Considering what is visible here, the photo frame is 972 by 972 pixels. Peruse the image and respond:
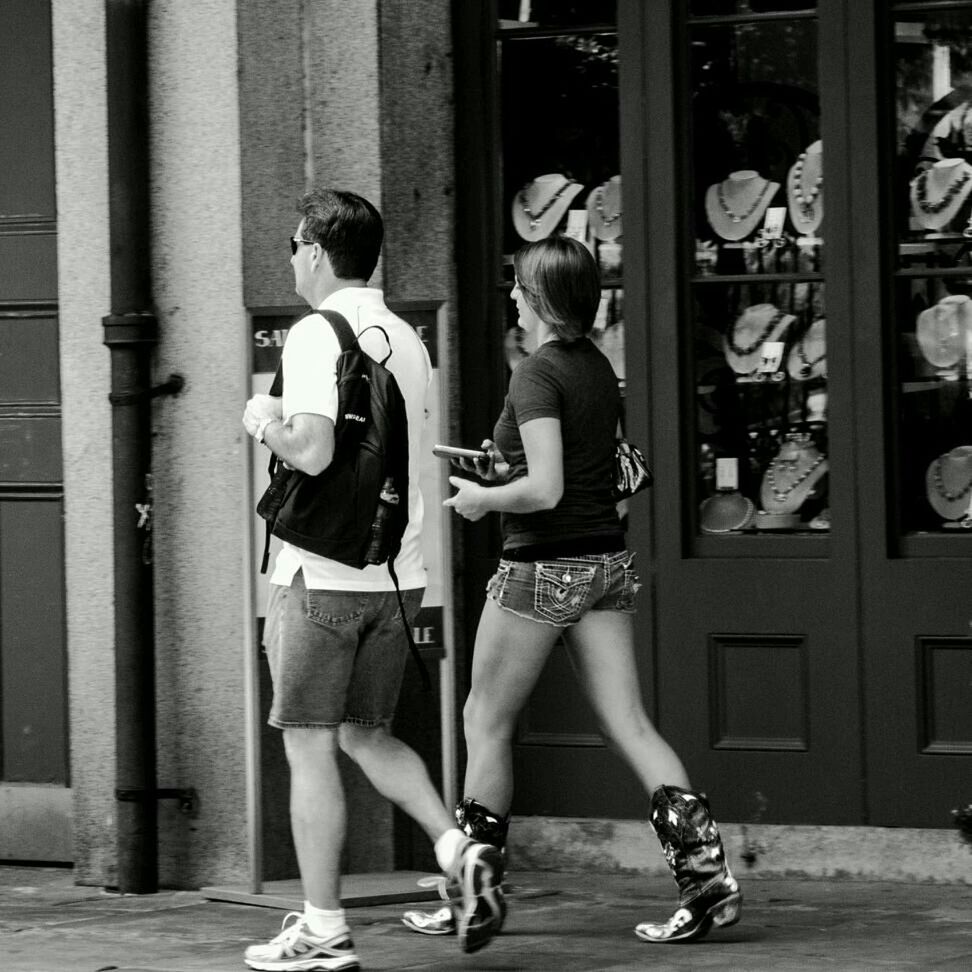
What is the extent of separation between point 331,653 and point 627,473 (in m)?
1.03

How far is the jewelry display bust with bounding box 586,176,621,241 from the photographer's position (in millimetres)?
7191

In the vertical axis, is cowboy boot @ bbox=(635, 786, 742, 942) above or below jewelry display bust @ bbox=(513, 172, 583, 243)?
below

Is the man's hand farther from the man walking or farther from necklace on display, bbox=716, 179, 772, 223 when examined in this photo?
necklace on display, bbox=716, 179, 772, 223

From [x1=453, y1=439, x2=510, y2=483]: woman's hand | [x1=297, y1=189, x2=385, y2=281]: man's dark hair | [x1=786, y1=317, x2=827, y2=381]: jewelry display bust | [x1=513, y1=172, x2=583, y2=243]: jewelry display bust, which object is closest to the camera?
[x1=297, y1=189, x2=385, y2=281]: man's dark hair

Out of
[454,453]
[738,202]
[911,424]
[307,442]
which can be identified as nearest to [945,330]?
[911,424]

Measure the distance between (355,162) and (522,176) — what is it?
668mm

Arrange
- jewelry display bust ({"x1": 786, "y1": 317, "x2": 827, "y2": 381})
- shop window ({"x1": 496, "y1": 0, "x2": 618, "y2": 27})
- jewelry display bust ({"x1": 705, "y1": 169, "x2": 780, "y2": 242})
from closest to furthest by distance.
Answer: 1. jewelry display bust ({"x1": 786, "y1": 317, "x2": 827, "y2": 381})
2. jewelry display bust ({"x1": 705, "y1": 169, "x2": 780, "y2": 242})
3. shop window ({"x1": 496, "y1": 0, "x2": 618, "y2": 27})

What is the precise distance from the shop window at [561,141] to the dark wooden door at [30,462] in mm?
1671

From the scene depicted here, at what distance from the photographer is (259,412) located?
17.7ft

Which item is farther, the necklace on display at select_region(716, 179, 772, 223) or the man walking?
the necklace on display at select_region(716, 179, 772, 223)

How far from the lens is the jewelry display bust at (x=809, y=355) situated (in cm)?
695

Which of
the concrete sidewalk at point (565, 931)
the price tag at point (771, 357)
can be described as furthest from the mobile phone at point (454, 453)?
the price tag at point (771, 357)

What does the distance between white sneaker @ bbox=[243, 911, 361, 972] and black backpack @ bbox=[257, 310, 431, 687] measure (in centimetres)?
90

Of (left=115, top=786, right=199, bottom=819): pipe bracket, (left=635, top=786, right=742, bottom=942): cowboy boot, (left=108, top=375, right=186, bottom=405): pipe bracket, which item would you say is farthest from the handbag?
(left=115, top=786, right=199, bottom=819): pipe bracket
